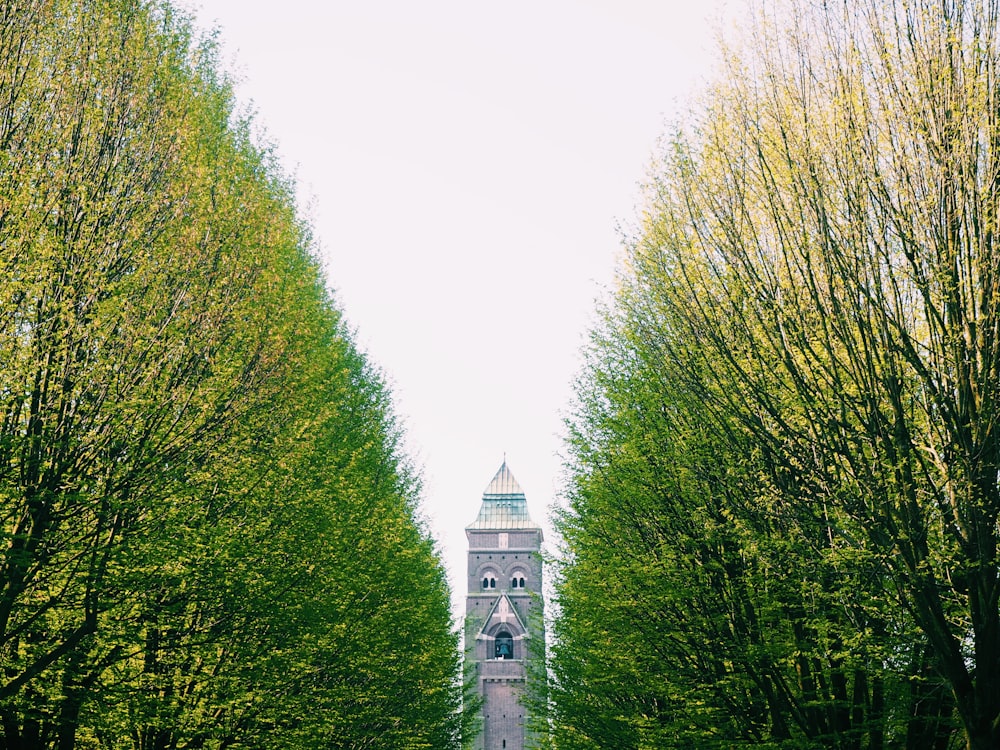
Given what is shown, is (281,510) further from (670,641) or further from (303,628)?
(670,641)

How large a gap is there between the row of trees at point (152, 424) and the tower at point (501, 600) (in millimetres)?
58772

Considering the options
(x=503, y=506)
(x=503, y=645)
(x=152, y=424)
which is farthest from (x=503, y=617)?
(x=152, y=424)

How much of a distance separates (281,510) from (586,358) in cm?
785

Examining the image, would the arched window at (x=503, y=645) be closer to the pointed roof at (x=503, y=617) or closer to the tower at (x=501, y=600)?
the tower at (x=501, y=600)

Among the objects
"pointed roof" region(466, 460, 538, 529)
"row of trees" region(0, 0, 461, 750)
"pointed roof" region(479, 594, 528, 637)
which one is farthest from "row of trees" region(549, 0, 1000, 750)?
"pointed roof" region(466, 460, 538, 529)

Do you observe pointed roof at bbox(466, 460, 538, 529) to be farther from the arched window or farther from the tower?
the arched window

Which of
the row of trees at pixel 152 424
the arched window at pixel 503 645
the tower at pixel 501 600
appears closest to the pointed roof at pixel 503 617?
the tower at pixel 501 600

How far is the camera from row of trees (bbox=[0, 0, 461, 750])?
11.9 m

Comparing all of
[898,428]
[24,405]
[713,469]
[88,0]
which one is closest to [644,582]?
[713,469]

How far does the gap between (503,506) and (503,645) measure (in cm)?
1247

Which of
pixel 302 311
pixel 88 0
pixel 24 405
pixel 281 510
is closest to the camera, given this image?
pixel 24 405

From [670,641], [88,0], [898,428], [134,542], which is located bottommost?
[670,641]

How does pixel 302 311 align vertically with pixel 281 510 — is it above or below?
above

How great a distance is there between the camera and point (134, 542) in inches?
501
